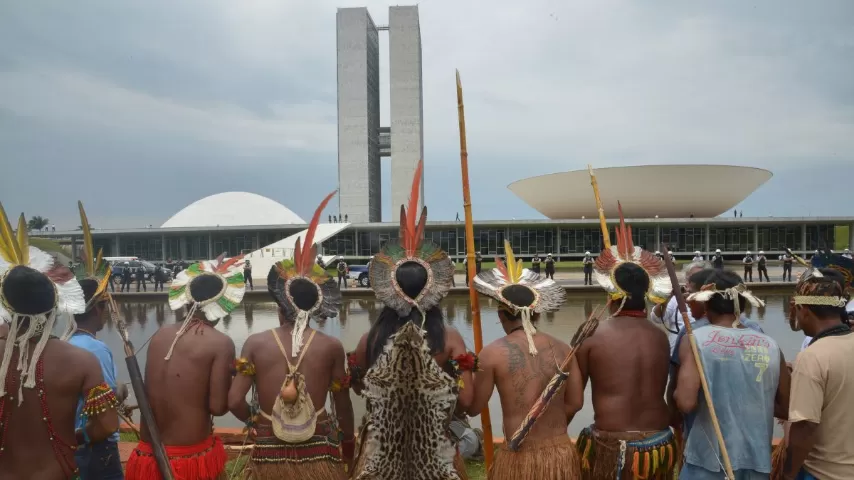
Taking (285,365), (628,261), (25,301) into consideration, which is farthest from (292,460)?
(628,261)

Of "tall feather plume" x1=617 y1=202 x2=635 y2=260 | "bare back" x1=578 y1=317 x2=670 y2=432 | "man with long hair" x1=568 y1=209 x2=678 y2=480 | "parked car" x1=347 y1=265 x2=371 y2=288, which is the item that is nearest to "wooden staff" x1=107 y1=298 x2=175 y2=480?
"man with long hair" x1=568 y1=209 x2=678 y2=480

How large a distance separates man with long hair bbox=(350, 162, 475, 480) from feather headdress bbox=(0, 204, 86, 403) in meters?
1.43

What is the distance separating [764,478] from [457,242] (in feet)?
124

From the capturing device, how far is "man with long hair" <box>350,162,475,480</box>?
2.51 m

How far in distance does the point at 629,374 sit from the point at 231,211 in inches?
2743

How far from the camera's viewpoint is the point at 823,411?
8.85 feet

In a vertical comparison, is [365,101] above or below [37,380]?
above

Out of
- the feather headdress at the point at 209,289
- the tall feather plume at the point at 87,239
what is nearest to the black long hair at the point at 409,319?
the feather headdress at the point at 209,289

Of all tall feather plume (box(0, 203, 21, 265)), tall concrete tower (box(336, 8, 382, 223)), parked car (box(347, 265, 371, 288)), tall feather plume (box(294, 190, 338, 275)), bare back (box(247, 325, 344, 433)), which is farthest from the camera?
tall concrete tower (box(336, 8, 382, 223))

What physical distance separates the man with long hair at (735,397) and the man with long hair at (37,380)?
290 centimetres

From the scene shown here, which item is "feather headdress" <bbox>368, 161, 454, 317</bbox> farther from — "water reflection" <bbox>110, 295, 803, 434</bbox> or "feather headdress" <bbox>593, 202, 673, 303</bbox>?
"water reflection" <bbox>110, 295, 803, 434</bbox>

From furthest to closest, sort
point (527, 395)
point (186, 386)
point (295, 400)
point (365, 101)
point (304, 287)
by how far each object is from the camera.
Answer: point (365, 101) → point (304, 287) → point (186, 386) → point (527, 395) → point (295, 400)

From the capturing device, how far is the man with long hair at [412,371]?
8.23 feet

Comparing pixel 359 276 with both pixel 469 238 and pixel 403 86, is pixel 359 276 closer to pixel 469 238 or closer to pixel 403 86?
pixel 469 238
